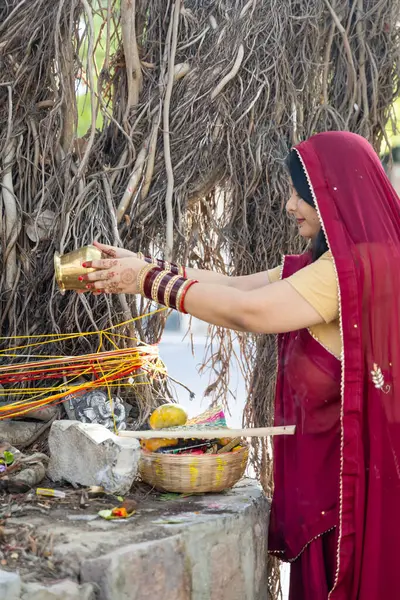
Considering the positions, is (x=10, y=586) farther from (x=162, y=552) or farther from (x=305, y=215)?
(x=305, y=215)

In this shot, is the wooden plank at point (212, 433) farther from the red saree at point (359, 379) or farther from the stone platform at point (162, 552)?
the stone platform at point (162, 552)

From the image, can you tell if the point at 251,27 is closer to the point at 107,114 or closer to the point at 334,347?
the point at 107,114

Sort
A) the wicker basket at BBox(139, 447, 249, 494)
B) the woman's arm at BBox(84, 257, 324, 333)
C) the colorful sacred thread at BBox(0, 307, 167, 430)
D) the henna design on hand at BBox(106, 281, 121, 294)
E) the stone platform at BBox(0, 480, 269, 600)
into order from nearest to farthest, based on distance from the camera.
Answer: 1. the stone platform at BBox(0, 480, 269, 600)
2. the woman's arm at BBox(84, 257, 324, 333)
3. the henna design on hand at BBox(106, 281, 121, 294)
4. the wicker basket at BBox(139, 447, 249, 494)
5. the colorful sacred thread at BBox(0, 307, 167, 430)

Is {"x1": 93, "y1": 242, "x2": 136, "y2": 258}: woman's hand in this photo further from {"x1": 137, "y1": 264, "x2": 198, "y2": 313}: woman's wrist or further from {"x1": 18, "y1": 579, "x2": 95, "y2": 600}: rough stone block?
{"x1": 18, "y1": 579, "x2": 95, "y2": 600}: rough stone block

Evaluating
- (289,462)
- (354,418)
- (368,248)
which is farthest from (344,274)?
(289,462)

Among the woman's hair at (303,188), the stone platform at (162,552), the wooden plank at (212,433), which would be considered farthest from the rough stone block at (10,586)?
the woman's hair at (303,188)

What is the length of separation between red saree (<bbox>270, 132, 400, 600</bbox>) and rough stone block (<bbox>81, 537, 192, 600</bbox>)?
417 millimetres

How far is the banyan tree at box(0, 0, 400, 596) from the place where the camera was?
3404 mm

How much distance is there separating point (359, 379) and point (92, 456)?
3.00 ft

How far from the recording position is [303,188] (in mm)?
2512

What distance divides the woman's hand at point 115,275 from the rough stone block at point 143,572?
75cm

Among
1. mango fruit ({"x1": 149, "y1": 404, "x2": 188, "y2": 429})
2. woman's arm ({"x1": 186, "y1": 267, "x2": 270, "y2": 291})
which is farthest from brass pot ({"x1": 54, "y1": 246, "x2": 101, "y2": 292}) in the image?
mango fruit ({"x1": 149, "y1": 404, "x2": 188, "y2": 429})

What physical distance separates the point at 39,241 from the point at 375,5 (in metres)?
1.91

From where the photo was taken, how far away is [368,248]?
7.78 feet
